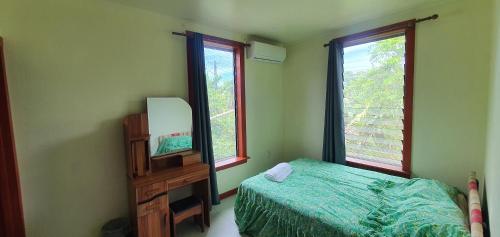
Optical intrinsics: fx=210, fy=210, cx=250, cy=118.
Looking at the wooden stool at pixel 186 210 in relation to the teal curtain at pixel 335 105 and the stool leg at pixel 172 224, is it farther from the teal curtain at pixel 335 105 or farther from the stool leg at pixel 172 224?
the teal curtain at pixel 335 105

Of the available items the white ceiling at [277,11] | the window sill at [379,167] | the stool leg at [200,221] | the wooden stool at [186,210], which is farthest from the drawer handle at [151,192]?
the window sill at [379,167]

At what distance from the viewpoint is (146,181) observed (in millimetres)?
1954

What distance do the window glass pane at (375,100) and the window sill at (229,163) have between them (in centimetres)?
157

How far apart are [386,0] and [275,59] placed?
5.24 ft

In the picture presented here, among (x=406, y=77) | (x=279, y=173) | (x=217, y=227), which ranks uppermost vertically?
(x=406, y=77)

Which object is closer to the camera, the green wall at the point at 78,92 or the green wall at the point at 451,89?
the green wall at the point at 78,92

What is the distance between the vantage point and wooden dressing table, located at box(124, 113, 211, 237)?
191 cm

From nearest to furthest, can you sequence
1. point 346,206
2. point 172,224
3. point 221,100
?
point 346,206
point 172,224
point 221,100

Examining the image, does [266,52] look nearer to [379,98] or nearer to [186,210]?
[379,98]

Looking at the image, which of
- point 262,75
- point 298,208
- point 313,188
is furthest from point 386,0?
point 298,208

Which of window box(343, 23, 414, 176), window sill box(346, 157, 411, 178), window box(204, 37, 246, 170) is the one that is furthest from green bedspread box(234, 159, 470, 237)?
window box(204, 37, 246, 170)

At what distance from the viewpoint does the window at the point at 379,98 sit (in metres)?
2.46

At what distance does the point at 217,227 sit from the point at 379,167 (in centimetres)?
215

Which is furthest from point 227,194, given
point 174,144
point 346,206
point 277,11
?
point 277,11
